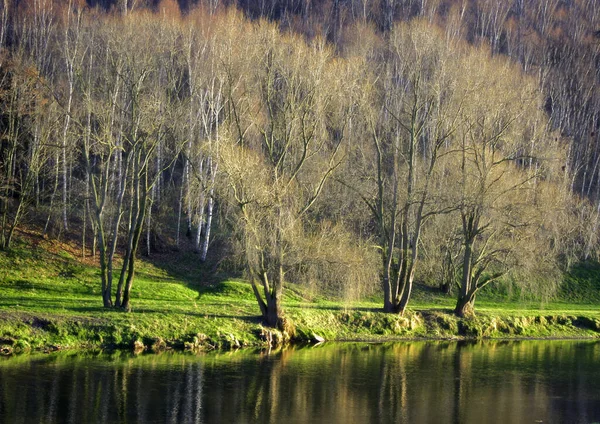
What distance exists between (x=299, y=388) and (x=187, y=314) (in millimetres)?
9597

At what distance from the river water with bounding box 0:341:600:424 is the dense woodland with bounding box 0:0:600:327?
220 inches

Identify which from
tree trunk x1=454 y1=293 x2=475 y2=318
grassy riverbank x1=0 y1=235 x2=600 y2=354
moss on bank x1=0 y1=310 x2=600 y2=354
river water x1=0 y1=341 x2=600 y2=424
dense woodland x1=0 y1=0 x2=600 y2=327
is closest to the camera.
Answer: river water x1=0 y1=341 x2=600 y2=424

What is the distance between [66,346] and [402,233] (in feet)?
63.2

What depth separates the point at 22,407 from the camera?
63.5 ft

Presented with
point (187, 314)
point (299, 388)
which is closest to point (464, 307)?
point (187, 314)

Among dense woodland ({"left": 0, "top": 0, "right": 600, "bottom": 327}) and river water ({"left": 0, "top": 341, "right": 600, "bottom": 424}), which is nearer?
river water ({"left": 0, "top": 341, "right": 600, "bottom": 424})

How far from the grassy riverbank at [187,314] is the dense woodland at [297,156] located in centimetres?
132

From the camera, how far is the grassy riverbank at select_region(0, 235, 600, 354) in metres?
28.7

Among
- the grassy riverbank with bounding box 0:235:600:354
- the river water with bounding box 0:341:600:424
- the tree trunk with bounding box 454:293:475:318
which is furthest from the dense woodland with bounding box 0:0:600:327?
the river water with bounding box 0:341:600:424

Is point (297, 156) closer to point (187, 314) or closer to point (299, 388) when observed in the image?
point (187, 314)

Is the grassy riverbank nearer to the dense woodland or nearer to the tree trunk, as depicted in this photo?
the tree trunk

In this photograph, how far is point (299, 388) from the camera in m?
24.1

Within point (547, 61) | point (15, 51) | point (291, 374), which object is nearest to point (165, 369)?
point (291, 374)

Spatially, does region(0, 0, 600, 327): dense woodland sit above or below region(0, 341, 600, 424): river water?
above
